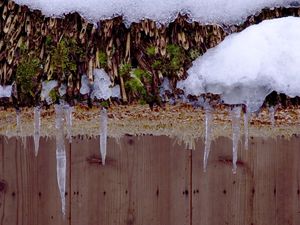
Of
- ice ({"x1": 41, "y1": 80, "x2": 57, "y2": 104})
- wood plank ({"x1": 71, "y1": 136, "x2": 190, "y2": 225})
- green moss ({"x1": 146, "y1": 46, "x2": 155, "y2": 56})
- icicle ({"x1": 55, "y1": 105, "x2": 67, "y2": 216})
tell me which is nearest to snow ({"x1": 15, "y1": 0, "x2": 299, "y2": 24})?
green moss ({"x1": 146, "y1": 46, "x2": 155, "y2": 56})

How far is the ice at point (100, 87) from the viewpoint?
7.13 ft

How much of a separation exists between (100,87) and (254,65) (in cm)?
50

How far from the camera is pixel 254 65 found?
83.7 inches

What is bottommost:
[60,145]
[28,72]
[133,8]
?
[60,145]

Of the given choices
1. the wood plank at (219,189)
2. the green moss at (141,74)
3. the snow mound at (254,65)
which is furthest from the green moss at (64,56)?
the wood plank at (219,189)

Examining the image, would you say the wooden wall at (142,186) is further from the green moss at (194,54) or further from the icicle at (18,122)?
the green moss at (194,54)

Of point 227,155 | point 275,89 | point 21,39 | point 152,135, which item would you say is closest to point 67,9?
point 21,39

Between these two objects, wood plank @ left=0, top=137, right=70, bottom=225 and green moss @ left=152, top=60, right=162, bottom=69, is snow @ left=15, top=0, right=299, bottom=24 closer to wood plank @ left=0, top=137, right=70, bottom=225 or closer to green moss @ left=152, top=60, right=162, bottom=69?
green moss @ left=152, top=60, right=162, bottom=69

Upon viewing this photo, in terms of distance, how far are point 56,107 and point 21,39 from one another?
0.94ft

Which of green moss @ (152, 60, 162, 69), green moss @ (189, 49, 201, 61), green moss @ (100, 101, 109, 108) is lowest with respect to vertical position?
green moss @ (100, 101, 109, 108)

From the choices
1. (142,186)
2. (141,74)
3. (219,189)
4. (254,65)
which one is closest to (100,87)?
(141,74)

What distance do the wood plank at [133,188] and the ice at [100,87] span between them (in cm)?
98

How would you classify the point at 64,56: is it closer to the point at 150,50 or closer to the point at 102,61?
the point at 102,61

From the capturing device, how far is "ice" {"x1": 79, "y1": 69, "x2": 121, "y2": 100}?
2172 millimetres
